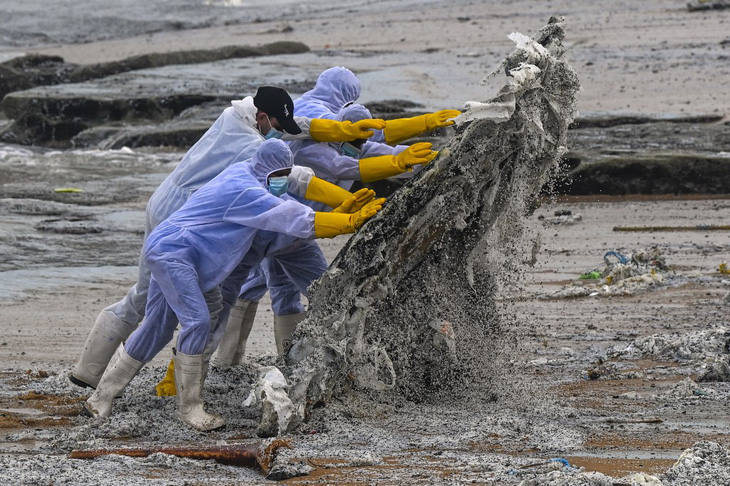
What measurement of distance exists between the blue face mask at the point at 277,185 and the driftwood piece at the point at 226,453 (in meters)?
1.58

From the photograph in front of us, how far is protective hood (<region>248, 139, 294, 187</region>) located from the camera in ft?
21.6

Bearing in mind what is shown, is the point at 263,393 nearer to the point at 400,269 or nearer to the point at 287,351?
the point at 287,351

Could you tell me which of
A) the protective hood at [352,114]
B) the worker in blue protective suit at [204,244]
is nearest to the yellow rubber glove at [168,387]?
the worker in blue protective suit at [204,244]

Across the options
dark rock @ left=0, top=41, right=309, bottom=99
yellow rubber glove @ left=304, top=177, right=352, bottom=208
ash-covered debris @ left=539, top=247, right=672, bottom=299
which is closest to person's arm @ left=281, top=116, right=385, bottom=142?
yellow rubber glove @ left=304, top=177, right=352, bottom=208

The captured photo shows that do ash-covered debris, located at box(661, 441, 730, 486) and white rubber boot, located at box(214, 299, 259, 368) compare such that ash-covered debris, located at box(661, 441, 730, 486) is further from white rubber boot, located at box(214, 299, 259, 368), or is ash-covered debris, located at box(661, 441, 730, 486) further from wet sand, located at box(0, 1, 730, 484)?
white rubber boot, located at box(214, 299, 259, 368)

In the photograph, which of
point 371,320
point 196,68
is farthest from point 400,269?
point 196,68

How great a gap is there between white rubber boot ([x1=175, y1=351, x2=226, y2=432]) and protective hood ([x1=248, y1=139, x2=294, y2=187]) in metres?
1.09

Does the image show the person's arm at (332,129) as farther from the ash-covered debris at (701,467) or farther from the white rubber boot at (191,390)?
the ash-covered debris at (701,467)

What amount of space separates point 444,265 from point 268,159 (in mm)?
1260

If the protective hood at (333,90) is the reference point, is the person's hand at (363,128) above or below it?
below

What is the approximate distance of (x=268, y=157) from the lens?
6609 millimetres

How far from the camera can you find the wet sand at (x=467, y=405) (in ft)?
17.9

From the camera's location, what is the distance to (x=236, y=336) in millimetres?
7906

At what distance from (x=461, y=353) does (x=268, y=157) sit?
165 centimetres
